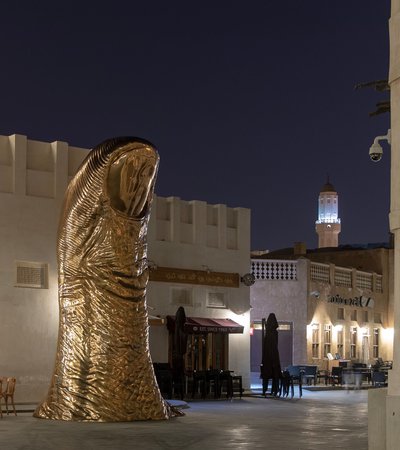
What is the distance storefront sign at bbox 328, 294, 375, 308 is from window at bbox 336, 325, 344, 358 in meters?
0.93

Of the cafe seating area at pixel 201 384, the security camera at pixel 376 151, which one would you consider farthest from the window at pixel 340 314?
the security camera at pixel 376 151

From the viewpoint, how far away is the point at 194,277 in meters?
24.6

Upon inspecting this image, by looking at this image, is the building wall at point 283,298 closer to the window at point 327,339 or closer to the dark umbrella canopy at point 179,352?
the window at point 327,339

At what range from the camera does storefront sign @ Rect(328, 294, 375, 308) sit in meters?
33.4

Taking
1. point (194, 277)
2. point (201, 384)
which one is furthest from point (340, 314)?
point (201, 384)

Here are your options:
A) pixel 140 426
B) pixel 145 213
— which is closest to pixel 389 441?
pixel 140 426

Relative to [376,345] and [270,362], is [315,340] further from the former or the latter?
[270,362]

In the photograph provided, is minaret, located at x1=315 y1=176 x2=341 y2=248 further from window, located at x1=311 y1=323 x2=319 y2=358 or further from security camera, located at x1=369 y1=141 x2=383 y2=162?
security camera, located at x1=369 y1=141 x2=383 y2=162

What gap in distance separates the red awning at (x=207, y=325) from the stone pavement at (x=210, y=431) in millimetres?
4021

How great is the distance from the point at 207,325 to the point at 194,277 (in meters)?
1.39

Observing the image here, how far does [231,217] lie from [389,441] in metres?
17.4

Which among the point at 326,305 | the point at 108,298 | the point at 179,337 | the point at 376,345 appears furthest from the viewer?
the point at 376,345

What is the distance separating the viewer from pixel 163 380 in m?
21.4

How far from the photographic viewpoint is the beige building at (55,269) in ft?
65.9
